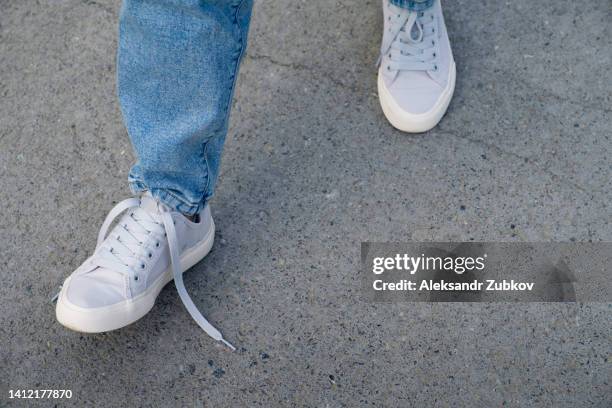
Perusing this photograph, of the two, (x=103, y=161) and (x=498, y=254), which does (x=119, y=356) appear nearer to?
(x=103, y=161)

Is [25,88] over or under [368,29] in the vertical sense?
under

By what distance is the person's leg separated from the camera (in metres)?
1.13

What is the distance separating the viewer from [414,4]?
65.3 inches

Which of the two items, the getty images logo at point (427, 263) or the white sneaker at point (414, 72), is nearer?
the getty images logo at point (427, 263)

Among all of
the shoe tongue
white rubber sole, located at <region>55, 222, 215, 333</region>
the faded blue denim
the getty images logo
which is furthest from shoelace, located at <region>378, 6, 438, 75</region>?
white rubber sole, located at <region>55, 222, 215, 333</region>

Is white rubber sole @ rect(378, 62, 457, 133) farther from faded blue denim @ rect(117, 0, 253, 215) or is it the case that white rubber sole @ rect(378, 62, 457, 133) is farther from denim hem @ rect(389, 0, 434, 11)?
faded blue denim @ rect(117, 0, 253, 215)

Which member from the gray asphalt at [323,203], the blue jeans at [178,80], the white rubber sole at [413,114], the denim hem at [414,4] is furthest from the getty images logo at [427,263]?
the denim hem at [414,4]

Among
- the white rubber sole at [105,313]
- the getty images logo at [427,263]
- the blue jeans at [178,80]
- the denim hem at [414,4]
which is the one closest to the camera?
the blue jeans at [178,80]

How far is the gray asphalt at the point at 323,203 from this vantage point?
1.41 m

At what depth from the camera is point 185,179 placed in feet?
4.39

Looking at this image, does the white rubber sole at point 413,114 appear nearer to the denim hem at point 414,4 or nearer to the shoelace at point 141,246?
the denim hem at point 414,4

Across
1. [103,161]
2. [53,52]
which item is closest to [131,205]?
[103,161]

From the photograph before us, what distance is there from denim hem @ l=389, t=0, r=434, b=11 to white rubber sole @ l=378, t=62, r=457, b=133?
19 cm

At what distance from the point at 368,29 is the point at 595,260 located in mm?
938
